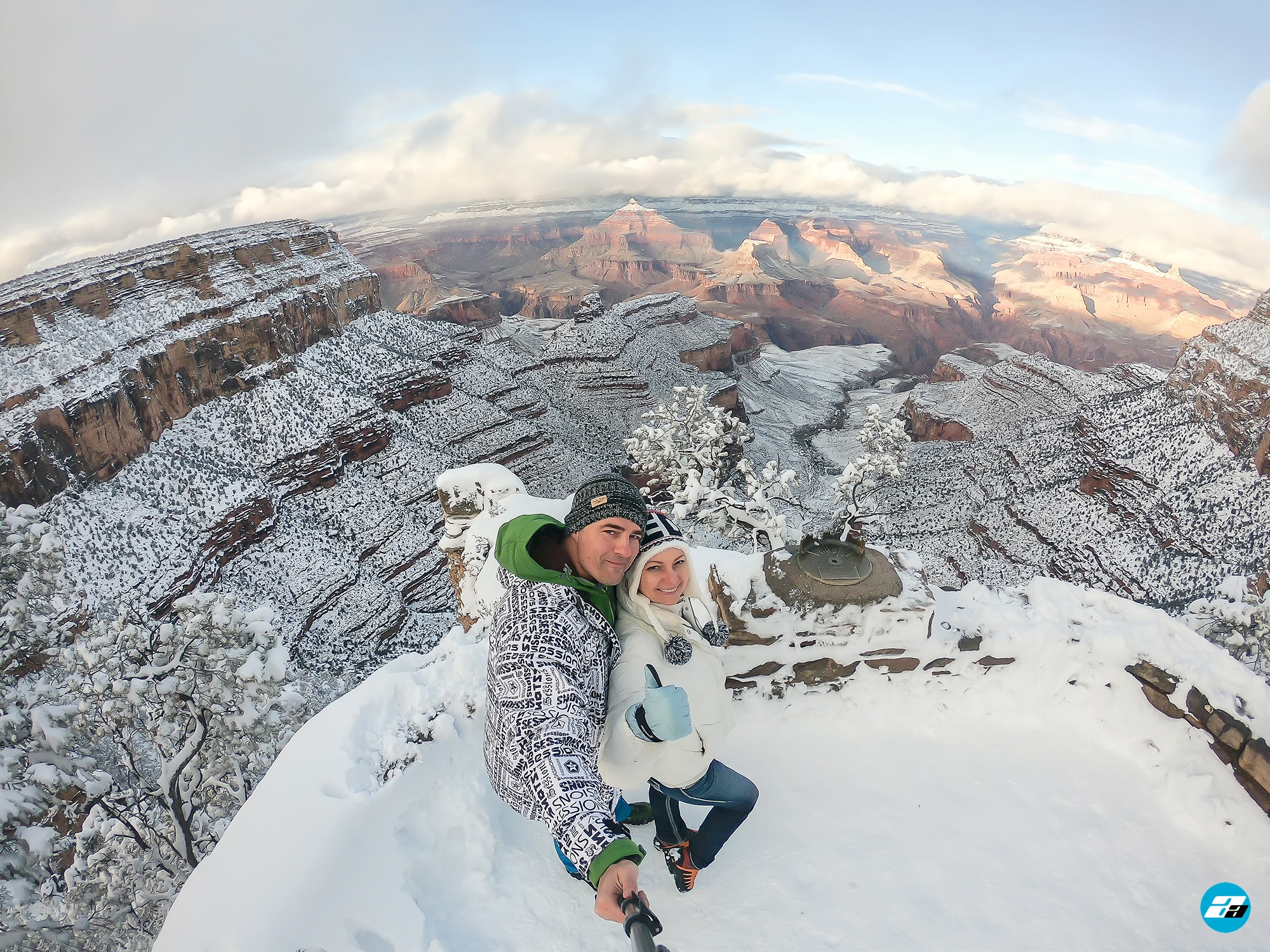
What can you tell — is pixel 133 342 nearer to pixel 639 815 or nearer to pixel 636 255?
pixel 639 815

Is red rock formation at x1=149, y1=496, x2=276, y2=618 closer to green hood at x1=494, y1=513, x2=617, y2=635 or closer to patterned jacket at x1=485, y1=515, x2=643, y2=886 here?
green hood at x1=494, y1=513, x2=617, y2=635

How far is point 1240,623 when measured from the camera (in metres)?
11.3

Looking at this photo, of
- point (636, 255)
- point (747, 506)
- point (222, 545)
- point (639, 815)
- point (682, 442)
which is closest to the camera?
point (639, 815)

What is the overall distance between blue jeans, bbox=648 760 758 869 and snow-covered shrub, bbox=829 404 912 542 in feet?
16.1

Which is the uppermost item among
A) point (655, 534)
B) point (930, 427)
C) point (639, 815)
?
point (655, 534)

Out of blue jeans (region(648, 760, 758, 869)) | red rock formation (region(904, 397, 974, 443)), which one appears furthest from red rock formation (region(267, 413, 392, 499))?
red rock formation (region(904, 397, 974, 443))

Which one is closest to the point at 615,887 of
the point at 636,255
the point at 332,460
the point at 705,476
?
the point at 705,476

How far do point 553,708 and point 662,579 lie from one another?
0.81 meters

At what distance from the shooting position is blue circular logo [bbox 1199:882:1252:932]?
3080 millimetres

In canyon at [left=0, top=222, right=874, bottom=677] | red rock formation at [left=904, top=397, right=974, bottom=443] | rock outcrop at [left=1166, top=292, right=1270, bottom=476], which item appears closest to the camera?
canyon at [left=0, top=222, right=874, bottom=677]

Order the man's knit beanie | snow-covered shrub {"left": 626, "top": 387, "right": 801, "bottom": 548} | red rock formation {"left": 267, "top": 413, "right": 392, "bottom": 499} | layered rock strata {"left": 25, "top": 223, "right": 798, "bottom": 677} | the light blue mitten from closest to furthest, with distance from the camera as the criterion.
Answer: the light blue mitten → the man's knit beanie → snow-covered shrub {"left": 626, "top": 387, "right": 801, "bottom": 548} → layered rock strata {"left": 25, "top": 223, "right": 798, "bottom": 677} → red rock formation {"left": 267, "top": 413, "right": 392, "bottom": 499}

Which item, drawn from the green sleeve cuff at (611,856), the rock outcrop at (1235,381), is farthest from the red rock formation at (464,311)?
the green sleeve cuff at (611,856)

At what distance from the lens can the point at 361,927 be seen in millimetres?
2674

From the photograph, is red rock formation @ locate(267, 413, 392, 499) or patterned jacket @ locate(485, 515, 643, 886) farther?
red rock formation @ locate(267, 413, 392, 499)
